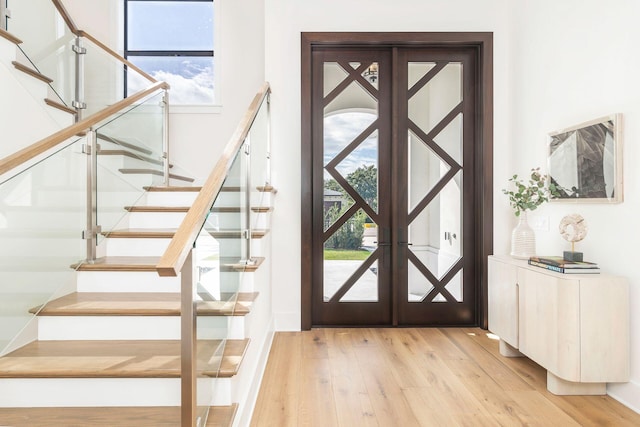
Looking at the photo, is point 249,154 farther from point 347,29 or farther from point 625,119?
point 625,119

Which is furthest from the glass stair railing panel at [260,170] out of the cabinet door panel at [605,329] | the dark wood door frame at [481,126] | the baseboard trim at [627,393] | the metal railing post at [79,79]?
the baseboard trim at [627,393]

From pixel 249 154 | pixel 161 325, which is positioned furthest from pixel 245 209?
pixel 161 325

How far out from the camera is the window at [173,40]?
478cm

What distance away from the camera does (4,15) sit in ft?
8.93

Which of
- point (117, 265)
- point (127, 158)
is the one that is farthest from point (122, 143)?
point (117, 265)

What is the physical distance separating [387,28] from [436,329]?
8.91ft

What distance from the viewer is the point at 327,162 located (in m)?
3.85

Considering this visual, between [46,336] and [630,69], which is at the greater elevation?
[630,69]

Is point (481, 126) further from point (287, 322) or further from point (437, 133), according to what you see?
point (287, 322)

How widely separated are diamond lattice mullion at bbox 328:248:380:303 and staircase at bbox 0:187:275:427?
119 cm

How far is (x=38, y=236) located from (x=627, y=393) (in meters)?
3.25

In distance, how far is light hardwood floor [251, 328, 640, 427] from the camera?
2154 mm

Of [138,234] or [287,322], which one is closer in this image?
[138,234]

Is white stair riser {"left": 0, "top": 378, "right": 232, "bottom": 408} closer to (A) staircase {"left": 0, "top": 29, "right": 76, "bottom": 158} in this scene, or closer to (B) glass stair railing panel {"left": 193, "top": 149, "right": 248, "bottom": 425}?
(B) glass stair railing panel {"left": 193, "top": 149, "right": 248, "bottom": 425}
